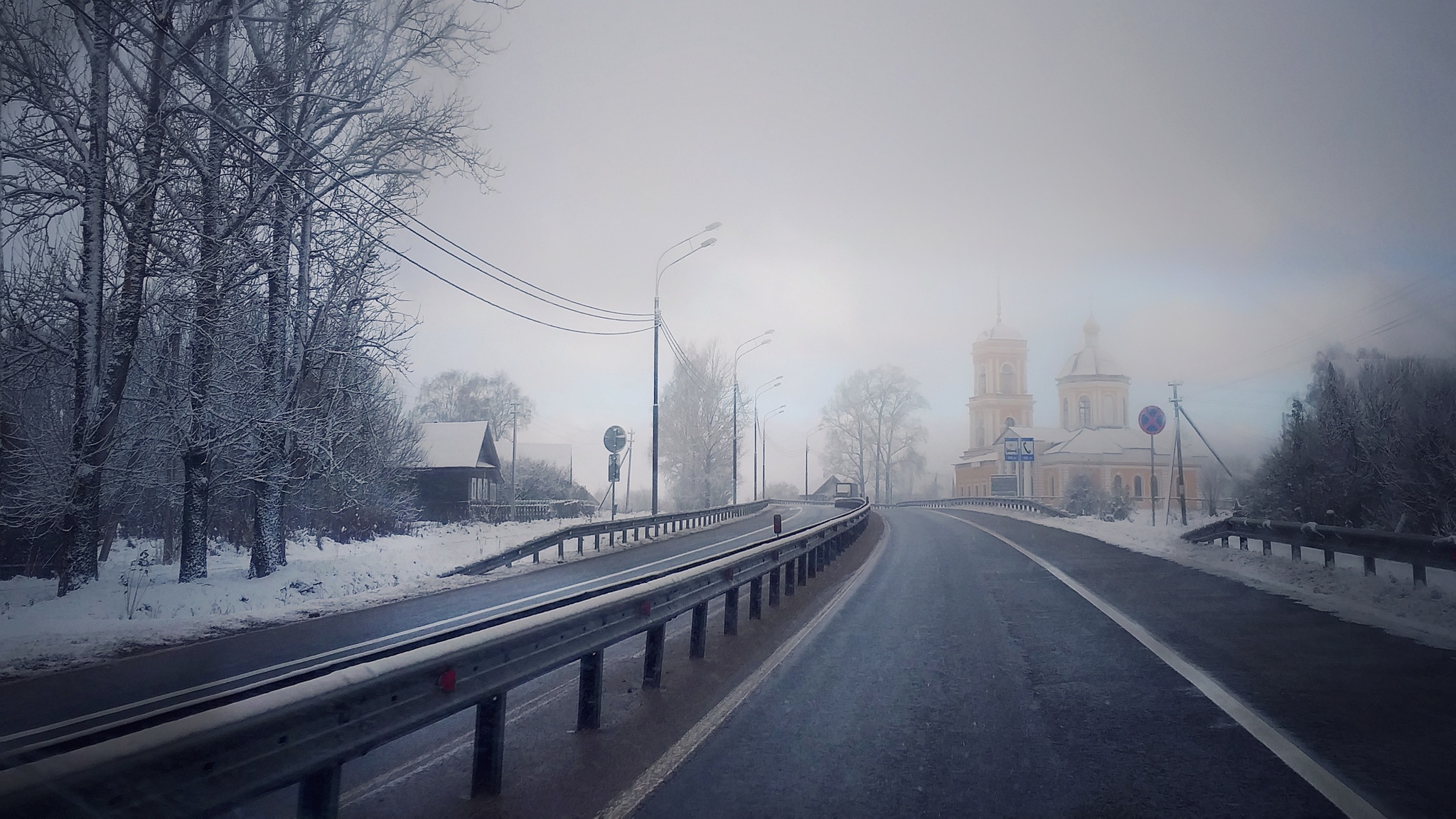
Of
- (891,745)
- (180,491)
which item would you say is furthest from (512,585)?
(891,745)

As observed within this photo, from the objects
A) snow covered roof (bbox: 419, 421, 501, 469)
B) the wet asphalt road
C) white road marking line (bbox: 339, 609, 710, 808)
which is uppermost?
snow covered roof (bbox: 419, 421, 501, 469)

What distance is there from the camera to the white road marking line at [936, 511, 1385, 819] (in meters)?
4.10

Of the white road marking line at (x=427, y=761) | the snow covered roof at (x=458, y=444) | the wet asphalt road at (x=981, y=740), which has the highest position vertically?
the snow covered roof at (x=458, y=444)

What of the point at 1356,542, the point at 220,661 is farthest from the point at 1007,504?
the point at 220,661

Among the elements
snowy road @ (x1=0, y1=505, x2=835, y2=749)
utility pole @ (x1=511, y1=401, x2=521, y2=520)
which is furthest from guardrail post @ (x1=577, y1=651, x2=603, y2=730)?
utility pole @ (x1=511, y1=401, x2=521, y2=520)

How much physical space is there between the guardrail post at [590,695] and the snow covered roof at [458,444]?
35.9m

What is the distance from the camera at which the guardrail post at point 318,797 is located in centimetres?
Answer: 347

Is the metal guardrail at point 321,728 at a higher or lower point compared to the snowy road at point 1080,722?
higher

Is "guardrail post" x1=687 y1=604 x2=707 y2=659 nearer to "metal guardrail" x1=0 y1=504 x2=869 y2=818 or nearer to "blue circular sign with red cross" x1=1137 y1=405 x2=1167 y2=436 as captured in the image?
"metal guardrail" x1=0 y1=504 x2=869 y2=818

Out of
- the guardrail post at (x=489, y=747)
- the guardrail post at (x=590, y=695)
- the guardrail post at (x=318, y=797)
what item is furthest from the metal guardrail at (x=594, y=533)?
the guardrail post at (x=318, y=797)

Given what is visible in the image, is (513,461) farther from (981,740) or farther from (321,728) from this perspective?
(321,728)

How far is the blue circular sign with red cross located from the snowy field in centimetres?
1646

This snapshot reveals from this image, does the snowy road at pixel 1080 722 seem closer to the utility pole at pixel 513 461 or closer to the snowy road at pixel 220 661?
the snowy road at pixel 220 661

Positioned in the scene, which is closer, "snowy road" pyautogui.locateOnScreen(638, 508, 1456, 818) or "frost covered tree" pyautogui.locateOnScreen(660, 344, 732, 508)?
"snowy road" pyautogui.locateOnScreen(638, 508, 1456, 818)
